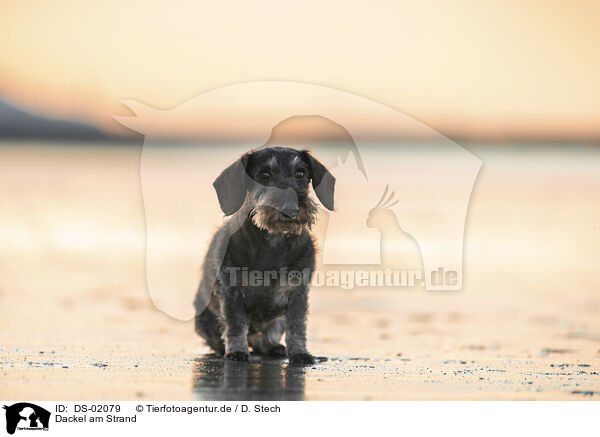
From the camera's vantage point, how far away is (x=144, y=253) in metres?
11.4

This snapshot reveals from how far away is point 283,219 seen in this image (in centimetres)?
628

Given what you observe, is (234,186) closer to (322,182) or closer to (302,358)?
(322,182)

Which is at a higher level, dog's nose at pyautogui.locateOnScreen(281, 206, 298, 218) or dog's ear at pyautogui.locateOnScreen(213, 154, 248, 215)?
dog's ear at pyautogui.locateOnScreen(213, 154, 248, 215)

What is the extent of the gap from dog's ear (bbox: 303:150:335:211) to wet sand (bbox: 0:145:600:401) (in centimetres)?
108

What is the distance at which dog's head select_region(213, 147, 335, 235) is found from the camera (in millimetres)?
6309

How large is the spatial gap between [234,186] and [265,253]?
545 mm

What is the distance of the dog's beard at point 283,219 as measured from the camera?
247 inches

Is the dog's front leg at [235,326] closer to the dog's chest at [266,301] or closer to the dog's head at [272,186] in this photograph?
the dog's chest at [266,301]

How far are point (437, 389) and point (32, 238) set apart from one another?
8088mm

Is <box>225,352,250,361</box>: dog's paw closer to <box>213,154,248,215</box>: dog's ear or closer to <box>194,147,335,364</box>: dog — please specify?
<box>194,147,335,364</box>: dog
